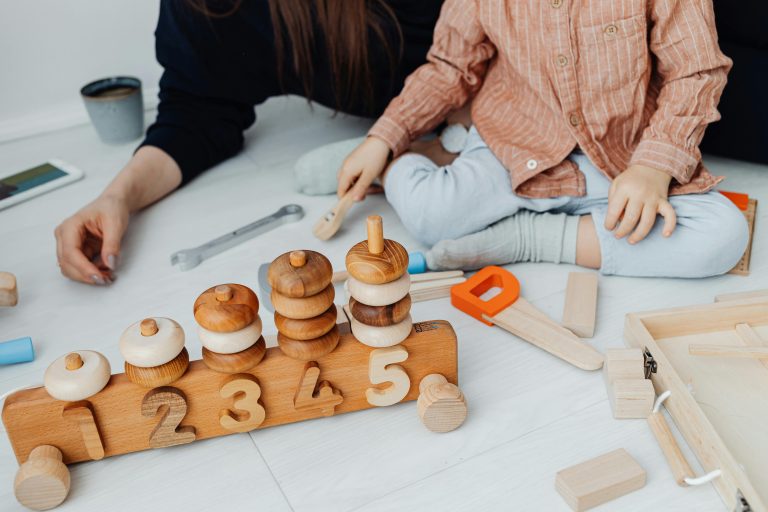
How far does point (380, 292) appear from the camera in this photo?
69 cm

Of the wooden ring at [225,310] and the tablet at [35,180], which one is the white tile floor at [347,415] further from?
the wooden ring at [225,310]

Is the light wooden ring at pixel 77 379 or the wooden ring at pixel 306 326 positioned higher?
the wooden ring at pixel 306 326

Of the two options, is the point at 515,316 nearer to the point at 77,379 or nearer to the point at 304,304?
the point at 304,304

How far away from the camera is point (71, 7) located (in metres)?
1.48

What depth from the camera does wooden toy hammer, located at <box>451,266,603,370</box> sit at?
84 cm

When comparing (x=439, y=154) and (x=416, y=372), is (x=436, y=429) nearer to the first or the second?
(x=416, y=372)

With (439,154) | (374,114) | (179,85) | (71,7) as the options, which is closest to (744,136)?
(439,154)

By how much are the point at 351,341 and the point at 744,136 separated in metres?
Result: 0.77

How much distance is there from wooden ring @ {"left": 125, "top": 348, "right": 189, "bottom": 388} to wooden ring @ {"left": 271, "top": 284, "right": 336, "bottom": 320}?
0.11 m

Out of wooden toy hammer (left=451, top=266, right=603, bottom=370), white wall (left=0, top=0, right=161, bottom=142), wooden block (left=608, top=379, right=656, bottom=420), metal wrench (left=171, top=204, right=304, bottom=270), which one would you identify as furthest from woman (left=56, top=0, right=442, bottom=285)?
wooden block (left=608, top=379, right=656, bottom=420)

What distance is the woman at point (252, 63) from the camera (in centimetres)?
117

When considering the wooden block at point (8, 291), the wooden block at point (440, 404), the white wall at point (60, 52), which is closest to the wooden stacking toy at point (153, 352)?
the wooden block at point (440, 404)

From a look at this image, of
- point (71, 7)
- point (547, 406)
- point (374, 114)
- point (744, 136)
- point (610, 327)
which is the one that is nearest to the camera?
point (547, 406)

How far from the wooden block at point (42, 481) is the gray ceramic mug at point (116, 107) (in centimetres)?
84
